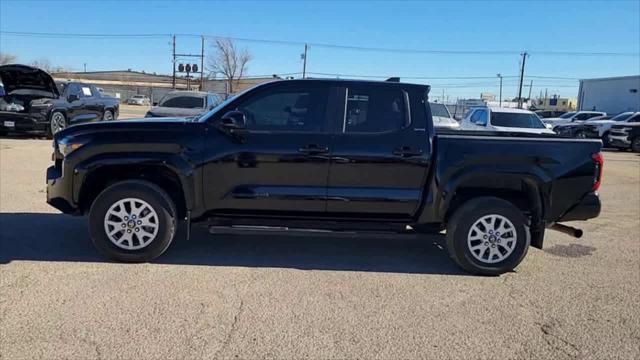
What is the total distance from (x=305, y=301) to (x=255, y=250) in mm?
1548

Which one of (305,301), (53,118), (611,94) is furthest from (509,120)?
(611,94)

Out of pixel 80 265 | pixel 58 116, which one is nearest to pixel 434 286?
pixel 80 265

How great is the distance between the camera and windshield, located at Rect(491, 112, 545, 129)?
53.7 feet

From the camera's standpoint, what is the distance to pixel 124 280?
15.3 ft

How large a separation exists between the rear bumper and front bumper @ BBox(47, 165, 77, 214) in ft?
16.1

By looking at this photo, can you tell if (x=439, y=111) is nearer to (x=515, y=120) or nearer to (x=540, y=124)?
(x=515, y=120)

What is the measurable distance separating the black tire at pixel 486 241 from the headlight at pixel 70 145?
371cm

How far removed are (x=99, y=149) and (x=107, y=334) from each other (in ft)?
6.78

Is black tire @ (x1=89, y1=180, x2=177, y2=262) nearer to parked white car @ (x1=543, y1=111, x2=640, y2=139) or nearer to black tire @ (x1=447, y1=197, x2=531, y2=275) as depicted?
black tire @ (x1=447, y1=197, x2=531, y2=275)

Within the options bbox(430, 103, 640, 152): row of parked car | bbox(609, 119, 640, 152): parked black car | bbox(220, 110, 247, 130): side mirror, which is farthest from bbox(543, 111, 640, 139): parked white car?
bbox(220, 110, 247, 130): side mirror

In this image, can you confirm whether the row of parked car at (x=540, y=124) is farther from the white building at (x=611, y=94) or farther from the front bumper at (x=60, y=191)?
the white building at (x=611, y=94)

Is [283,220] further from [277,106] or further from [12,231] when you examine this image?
[12,231]

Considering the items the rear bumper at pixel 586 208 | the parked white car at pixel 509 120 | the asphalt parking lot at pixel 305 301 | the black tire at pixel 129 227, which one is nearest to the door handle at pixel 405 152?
the asphalt parking lot at pixel 305 301

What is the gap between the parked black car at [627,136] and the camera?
2245cm
